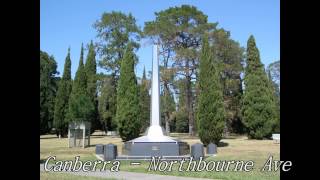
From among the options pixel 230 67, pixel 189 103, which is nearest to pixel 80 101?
pixel 189 103

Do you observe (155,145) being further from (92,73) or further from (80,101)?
(92,73)

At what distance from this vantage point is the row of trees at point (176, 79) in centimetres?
3866

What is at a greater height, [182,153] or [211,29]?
[211,29]

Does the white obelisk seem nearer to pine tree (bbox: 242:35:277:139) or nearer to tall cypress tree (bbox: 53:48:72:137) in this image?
pine tree (bbox: 242:35:277:139)

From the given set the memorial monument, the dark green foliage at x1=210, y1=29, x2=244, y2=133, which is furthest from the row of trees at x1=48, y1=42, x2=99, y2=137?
the memorial monument

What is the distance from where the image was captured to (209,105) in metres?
29.7

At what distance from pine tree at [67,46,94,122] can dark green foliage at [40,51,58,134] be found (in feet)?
35.3

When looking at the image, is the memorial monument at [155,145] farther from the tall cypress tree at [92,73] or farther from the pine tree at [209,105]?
the tall cypress tree at [92,73]

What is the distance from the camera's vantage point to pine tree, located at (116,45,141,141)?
123 ft

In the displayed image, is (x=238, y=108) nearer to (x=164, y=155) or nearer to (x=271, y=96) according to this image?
(x=271, y=96)

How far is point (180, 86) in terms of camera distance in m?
43.2
